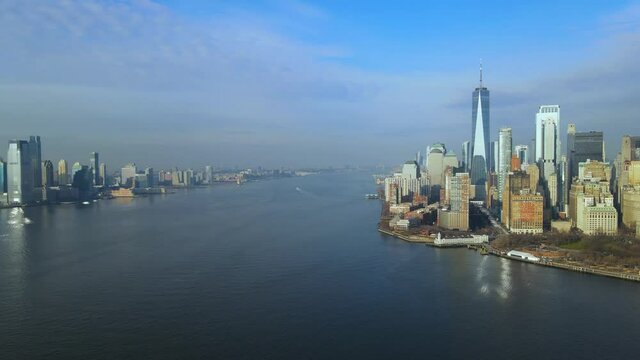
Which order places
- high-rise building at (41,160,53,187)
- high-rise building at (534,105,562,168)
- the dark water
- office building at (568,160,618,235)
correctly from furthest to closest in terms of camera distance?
high-rise building at (41,160,53,187), high-rise building at (534,105,562,168), office building at (568,160,618,235), the dark water

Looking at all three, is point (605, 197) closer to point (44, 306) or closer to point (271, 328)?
point (271, 328)

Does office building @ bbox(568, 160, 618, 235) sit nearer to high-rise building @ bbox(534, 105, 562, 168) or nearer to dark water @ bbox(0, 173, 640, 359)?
dark water @ bbox(0, 173, 640, 359)

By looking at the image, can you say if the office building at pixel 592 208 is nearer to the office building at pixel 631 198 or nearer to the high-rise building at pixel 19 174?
the office building at pixel 631 198

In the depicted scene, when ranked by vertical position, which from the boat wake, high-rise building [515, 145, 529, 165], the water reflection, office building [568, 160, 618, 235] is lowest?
the water reflection

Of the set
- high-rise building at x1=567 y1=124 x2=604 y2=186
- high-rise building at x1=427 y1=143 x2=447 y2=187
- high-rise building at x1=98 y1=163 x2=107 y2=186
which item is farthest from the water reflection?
high-rise building at x1=98 y1=163 x2=107 y2=186

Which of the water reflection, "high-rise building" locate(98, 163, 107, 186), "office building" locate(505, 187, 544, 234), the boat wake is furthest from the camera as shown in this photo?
"high-rise building" locate(98, 163, 107, 186)

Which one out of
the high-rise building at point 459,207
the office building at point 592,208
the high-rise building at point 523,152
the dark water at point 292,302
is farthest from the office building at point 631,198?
the high-rise building at point 523,152
